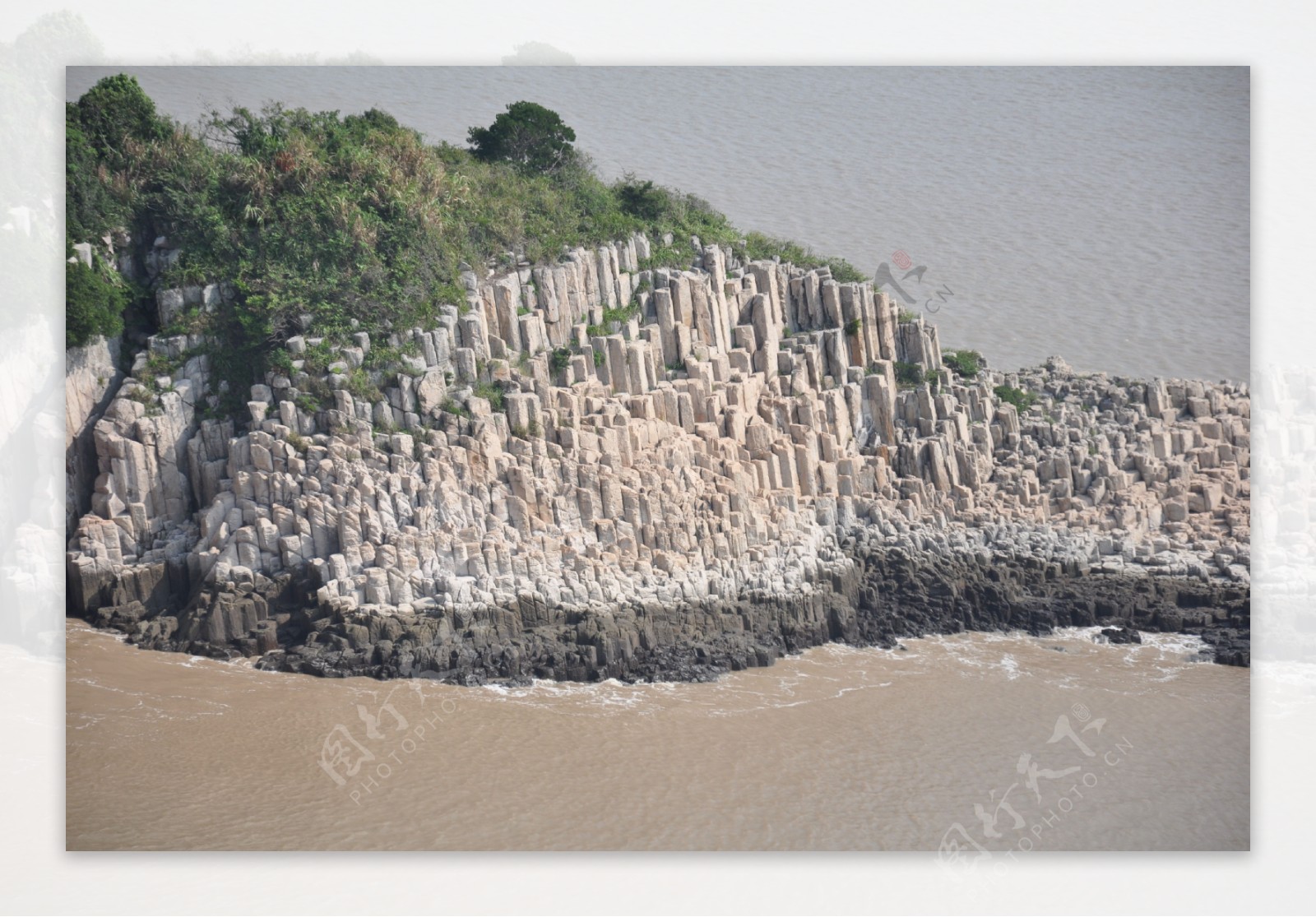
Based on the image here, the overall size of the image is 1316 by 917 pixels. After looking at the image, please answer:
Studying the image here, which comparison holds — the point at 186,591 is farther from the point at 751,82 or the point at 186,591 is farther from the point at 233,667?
the point at 751,82

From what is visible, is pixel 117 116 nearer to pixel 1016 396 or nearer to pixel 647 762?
pixel 647 762

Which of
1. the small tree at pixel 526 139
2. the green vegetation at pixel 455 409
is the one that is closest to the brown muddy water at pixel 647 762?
the green vegetation at pixel 455 409

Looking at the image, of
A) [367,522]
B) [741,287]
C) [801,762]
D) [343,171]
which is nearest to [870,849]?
[801,762]

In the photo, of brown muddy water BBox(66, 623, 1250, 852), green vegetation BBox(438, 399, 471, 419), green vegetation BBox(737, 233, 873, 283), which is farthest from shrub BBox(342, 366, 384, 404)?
green vegetation BBox(737, 233, 873, 283)
